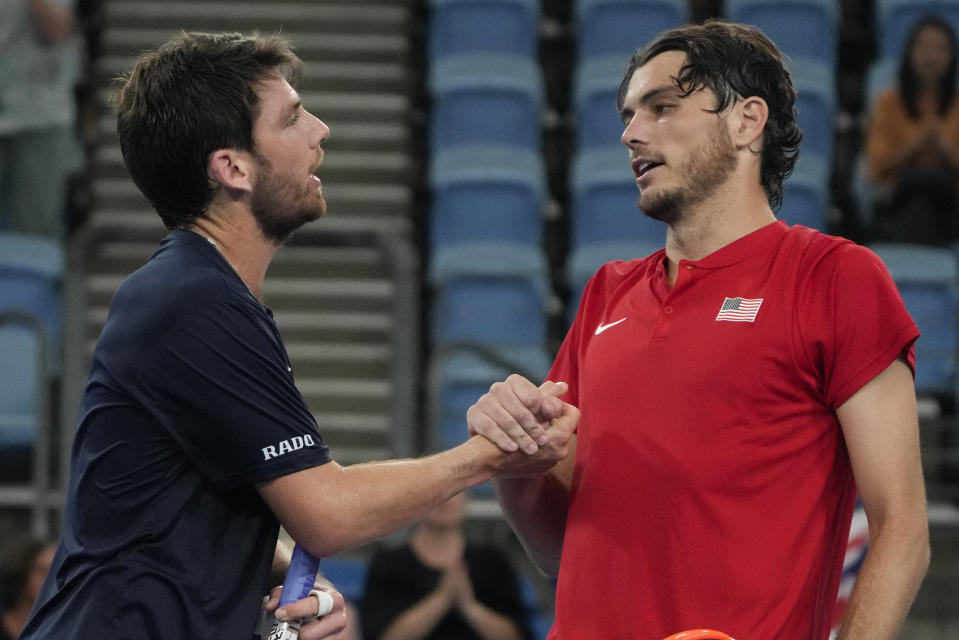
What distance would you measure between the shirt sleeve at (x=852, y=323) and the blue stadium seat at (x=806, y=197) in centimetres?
444

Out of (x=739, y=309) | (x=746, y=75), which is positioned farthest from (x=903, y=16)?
(x=739, y=309)

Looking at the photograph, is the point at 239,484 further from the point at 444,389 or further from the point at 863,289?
the point at 444,389

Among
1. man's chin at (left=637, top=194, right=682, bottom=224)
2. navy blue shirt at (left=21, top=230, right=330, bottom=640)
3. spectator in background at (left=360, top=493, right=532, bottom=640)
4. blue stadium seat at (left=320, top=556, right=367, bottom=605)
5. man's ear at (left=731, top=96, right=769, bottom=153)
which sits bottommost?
blue stadium seat at (left=320, top=556, right=367, bottom=605)

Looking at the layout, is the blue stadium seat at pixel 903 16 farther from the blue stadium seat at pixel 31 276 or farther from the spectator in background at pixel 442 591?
the blue stadium seat at pixel 31 276

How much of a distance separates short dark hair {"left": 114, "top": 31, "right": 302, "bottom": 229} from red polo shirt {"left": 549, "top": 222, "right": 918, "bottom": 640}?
2.87 ft

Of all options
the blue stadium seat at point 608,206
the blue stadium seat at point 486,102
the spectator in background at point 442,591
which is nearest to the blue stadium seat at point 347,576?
the spectator in background at point 442,591

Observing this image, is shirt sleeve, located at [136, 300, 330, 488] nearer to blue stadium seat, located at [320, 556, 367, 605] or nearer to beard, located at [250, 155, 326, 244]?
beard, located at [250, 155, 326, 244]

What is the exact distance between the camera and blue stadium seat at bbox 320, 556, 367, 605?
18.7ft

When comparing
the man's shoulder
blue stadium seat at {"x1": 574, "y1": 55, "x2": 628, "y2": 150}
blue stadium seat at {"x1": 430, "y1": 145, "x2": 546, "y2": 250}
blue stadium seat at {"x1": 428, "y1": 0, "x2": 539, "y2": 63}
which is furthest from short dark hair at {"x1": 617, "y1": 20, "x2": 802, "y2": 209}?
blue stadium seat at {"x1": 428, "y1": 0, "x2": 539, "y2": 63}

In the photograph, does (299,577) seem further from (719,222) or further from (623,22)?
(623,22)

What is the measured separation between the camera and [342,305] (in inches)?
295

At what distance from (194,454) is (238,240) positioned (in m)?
0.44

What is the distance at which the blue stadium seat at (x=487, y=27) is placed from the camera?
8000 millimetres

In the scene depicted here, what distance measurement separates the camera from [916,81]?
721 centimetres
